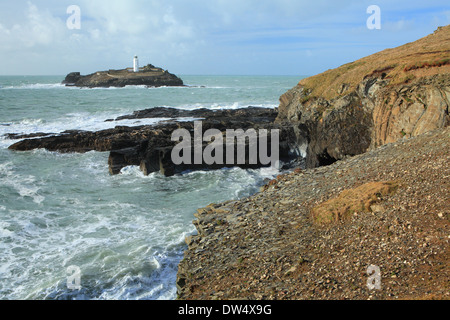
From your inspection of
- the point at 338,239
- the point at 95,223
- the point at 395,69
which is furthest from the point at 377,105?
the point at 95,223

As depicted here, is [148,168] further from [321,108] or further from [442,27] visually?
[442,27]

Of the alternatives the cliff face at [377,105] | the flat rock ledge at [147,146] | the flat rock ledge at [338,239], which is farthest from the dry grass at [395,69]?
the flat rock ledge at [338,239]

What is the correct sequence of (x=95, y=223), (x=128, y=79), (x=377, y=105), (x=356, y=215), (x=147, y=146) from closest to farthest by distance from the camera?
1. (x=356, y=215)
2. (x=95, y=223)
3. (x=377, y=105)
4. (x=147, y=146)
5. (x=128, y=79)

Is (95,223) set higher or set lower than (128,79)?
lower

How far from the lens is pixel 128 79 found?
380ft

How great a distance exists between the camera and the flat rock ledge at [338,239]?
260 inches

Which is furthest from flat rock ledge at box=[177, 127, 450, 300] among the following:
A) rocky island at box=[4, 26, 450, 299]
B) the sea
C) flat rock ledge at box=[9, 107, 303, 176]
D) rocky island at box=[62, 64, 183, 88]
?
rocky island at box=[62, 64, 183, 88]

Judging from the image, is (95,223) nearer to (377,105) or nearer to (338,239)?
(338,239)

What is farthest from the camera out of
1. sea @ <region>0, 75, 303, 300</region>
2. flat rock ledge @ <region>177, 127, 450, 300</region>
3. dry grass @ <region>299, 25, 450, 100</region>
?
dry grass @ <region>299, 25, 450, 100</region>

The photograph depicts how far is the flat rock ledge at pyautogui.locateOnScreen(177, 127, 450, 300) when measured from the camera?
659cm

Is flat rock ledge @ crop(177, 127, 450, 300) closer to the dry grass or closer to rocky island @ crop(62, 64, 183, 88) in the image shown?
the dry grass

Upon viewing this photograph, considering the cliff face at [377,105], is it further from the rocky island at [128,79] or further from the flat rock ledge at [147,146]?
the rocky island at [128,79]

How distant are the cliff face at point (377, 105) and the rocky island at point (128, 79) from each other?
3812 inches

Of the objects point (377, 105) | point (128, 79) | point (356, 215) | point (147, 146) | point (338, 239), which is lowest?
point (338, 239)
